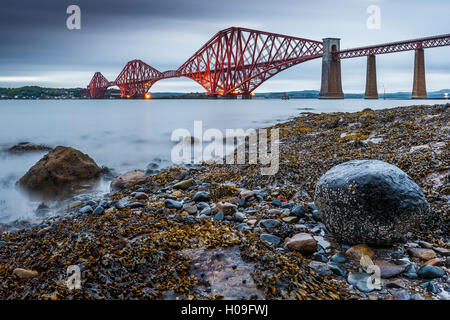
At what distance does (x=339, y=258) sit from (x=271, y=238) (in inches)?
21.7

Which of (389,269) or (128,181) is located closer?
(389,269)

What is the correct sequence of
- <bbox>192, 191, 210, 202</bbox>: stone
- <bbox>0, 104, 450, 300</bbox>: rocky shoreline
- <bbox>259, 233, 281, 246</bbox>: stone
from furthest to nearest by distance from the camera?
<bbox>192, 191, 210, 202</bbox>: stone
<bbox>259, 233, 281, 246</bbox>: stone
<bbox>0, 104, 450, 300</bbox>: rocky shoreline

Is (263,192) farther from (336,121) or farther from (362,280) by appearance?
(336,121)

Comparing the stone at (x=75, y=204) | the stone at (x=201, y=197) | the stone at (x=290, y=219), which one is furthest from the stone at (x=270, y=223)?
the stone at (x=75, y=204)

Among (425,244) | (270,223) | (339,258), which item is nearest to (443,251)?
(425,244)

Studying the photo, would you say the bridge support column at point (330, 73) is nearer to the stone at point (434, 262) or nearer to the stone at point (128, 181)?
the stone at point (128, 181)

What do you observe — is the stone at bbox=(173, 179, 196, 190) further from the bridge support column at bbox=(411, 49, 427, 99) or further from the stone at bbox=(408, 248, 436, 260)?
the bridge support column at bbox=(411, 49, 427, 99)

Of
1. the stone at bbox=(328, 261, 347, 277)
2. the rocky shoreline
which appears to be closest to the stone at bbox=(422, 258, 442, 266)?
the rocky shoreline

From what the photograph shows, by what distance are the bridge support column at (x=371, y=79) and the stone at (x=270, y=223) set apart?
5524cm

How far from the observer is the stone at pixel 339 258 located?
7.36 feet

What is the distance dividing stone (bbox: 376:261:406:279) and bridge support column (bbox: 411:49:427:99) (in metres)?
50.2

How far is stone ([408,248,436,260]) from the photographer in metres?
2.20

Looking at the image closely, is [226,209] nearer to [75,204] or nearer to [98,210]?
[98,210]

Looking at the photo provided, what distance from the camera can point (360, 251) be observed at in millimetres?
2299
